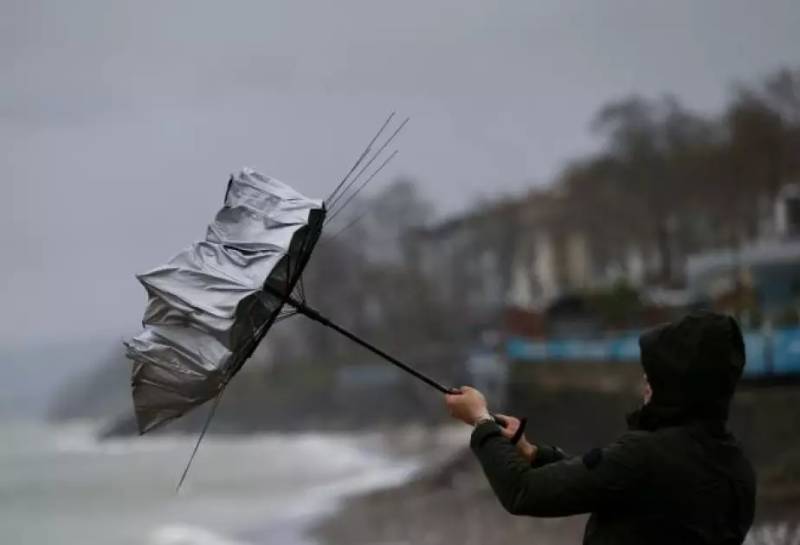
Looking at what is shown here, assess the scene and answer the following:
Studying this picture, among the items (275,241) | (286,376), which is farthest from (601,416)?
(275,241)

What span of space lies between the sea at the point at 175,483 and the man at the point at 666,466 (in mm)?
11462

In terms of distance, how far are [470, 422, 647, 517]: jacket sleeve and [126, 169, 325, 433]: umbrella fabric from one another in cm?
48

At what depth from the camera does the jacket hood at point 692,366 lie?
5.18 ft

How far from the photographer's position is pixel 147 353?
195 centimetres

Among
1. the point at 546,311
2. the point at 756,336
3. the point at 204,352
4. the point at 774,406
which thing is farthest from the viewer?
the point at 546,311

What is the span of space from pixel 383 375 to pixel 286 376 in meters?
2.14

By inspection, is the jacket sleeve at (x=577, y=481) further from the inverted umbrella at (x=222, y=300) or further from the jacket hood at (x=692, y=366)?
the inverted umbrella at (x=222, y=300)

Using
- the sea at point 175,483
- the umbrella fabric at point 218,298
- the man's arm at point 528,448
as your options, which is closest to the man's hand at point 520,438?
the man's arm at point 528,448

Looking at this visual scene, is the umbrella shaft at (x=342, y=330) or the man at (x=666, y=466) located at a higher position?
the umbrella shaft at (x=342, y=330)

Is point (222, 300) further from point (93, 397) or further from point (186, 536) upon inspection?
point (93, 397)

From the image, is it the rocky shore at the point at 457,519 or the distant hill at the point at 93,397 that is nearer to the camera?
the rocky shore at the point at 457,519

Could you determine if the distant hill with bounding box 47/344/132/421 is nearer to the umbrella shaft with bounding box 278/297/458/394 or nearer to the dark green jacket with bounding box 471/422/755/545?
the umbrella shaft with bounding box 278/297/458/394

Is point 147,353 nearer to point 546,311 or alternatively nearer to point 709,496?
point 709,496

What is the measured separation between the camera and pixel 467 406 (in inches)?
68.6
